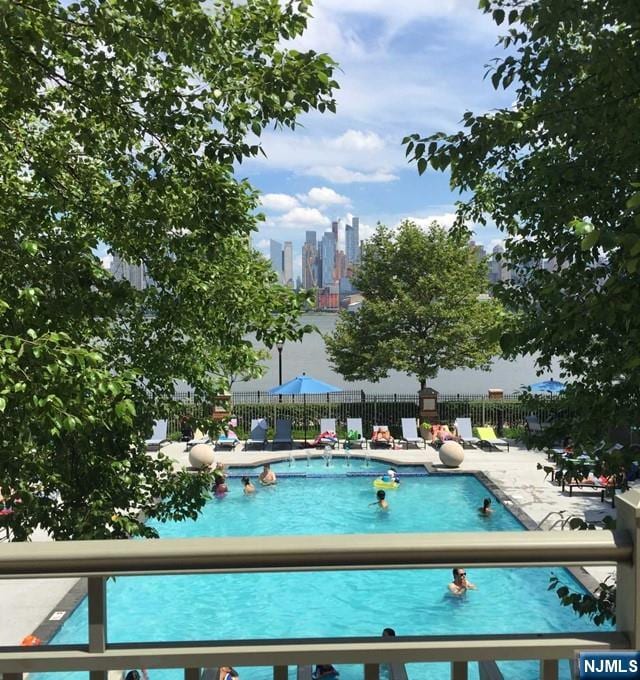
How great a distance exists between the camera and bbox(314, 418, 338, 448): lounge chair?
28.2m

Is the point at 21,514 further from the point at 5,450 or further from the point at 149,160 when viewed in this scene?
the point at 149,160

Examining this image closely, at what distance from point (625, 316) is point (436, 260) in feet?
96.9

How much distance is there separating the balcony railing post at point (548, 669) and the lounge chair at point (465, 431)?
27.4 metres

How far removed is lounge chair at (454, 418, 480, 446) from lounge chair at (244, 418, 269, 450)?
9.09 m

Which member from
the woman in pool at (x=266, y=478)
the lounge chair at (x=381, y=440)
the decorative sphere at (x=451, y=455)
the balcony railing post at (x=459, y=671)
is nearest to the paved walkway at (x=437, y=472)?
the decorative sphere at (x=451, y=455)

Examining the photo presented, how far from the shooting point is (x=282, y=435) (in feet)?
94.6

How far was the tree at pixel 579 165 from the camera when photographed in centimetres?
427

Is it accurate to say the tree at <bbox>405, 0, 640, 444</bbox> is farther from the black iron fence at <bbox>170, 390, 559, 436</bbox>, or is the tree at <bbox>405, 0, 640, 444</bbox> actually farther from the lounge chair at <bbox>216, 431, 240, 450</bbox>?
the black iron fence at <bbox>170, 390, 559, 436</bbox>

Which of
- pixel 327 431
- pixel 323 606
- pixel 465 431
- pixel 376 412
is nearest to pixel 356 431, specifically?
pixel 327 431

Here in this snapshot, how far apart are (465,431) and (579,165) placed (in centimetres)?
2495

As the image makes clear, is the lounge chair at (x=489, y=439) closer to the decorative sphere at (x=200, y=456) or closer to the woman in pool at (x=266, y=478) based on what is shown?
the woman in pool at (x=266, y=478)

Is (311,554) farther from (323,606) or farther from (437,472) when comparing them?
(437,472)

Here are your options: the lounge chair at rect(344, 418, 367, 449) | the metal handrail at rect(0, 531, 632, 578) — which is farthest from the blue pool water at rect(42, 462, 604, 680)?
the lounge chair at rect(344, 418, 367, 449)

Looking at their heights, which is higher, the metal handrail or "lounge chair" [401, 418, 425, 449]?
the metal handrail
